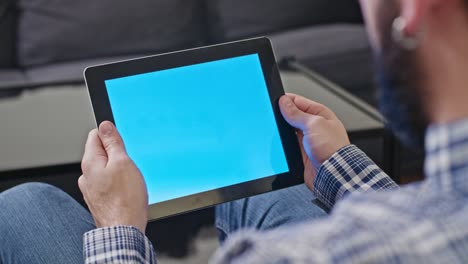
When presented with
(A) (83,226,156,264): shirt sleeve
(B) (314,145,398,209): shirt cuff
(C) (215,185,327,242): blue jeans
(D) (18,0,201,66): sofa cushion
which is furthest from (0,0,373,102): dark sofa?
(A) (83,226,156,264): shirt sleeve

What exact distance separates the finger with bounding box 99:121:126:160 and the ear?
45 cm

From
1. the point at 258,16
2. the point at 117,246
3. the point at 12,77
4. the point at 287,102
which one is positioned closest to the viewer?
the point at 117,246

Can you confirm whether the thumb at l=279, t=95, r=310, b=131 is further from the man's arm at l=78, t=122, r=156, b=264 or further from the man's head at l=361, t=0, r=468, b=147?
the man's head at l=361, t=0, r=468, b=147

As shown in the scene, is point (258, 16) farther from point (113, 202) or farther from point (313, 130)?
point (113, 202)

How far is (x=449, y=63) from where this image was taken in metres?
0.51

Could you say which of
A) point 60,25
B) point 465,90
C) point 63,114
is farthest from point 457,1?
point 60,25

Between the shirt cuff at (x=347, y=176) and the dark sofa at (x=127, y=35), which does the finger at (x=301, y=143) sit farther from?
the dark sofa at (x=127, y=35)

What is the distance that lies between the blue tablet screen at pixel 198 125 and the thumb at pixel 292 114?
0.02m

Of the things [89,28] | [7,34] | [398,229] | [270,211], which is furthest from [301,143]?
[7,34]

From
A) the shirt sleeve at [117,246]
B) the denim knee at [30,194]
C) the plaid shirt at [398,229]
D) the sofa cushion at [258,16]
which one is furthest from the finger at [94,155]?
the sofa cushion at [258,16]

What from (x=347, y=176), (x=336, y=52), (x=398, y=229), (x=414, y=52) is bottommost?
(x=336, y=52)

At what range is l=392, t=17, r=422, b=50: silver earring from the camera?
512mm

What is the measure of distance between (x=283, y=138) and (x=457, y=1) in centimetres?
48

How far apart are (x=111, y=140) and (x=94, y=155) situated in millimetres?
32
